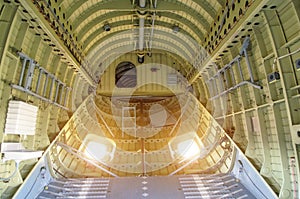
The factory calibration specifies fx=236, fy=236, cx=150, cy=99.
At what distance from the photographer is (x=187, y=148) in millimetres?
7113

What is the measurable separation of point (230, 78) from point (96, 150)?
14.4 feet

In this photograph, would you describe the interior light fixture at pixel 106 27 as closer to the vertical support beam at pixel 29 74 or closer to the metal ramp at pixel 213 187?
the vertical support beam at pixel 29 74

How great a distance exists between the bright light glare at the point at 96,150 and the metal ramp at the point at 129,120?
47.0 inches

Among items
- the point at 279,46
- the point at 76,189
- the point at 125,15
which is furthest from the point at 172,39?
the point at 76,189

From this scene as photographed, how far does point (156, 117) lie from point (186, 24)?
4.22 m

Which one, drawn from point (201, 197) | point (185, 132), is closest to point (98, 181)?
point (201, 197)

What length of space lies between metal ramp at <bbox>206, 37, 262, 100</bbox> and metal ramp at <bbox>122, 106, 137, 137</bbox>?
331 centimetres

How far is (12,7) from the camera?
3094mm

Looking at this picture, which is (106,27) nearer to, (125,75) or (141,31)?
(141,31)

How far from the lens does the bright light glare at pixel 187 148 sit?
22.7ft

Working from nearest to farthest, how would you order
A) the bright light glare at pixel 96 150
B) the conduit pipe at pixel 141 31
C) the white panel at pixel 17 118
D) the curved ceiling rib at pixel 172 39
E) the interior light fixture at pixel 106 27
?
the white panel at pixel 17 118 → the conduit pipe at pixel 141 31 → the interior light fixture at pixel 106 27 → the curved ceiling rib at pixel 172 39 → the bright light glare at pixel 96 150

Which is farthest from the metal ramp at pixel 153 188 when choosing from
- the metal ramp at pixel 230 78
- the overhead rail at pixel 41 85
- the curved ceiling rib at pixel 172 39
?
the curved ceiling rib at pixel 172 39

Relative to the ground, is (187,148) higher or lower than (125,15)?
lower

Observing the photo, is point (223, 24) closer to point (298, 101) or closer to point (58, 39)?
point (298, 101)
